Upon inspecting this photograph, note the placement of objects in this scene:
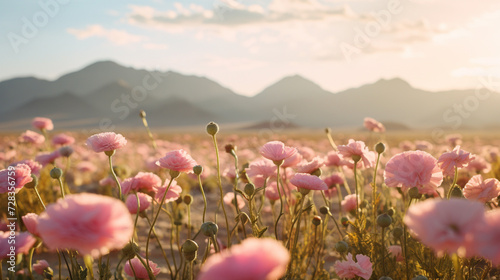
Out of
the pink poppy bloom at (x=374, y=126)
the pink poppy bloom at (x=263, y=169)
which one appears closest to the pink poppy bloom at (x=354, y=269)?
the pink poppy bloom at (x=263, y=169)

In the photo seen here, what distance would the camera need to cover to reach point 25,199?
10.6 ft

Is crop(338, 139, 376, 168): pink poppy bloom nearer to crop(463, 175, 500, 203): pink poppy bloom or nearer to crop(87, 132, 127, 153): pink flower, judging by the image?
crop(463, 175, 500, 203): pink poppy bloom

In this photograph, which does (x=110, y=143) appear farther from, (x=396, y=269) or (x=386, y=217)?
(x=396, y=269)

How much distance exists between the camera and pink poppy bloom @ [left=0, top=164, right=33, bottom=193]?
157 centimetres

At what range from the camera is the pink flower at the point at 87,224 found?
2.71ft

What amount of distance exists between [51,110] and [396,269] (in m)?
116

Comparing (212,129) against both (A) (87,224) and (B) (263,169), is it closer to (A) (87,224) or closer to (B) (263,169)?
(B) (263,169)

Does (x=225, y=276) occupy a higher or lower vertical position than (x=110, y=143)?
lower

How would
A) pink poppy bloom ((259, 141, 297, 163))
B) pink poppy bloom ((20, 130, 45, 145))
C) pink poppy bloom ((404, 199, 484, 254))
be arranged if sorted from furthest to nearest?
1. pink poppy bloom ((20, 130, 45, 145))
2. pink poppy bloom ((259, 141, 297, 163))
3. pink poppy bloom ((404, 199, 484, 254))

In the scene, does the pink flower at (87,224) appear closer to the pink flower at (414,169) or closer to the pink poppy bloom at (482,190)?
the pink flower at (414,169)

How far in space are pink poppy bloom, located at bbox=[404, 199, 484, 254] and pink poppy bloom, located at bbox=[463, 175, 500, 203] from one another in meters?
0.93

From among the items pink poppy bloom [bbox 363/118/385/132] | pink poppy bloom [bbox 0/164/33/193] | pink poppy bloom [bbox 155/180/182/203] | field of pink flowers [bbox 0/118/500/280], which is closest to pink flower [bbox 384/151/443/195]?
field of pink flowers [bbox 0/118/500/280]

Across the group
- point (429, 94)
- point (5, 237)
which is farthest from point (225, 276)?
point (429, 94)

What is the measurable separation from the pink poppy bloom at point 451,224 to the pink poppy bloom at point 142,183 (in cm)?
135
